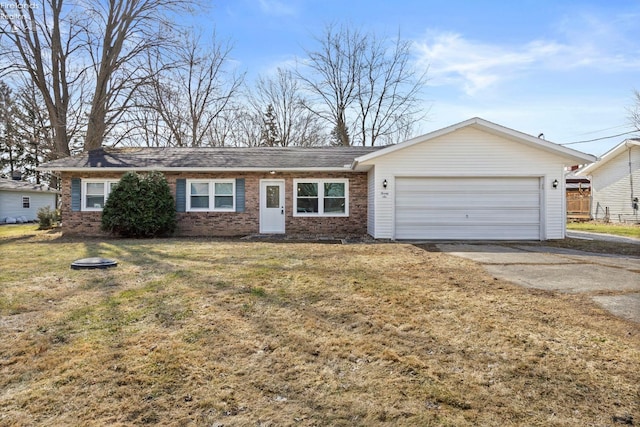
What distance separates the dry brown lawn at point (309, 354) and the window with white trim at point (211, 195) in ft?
24.1

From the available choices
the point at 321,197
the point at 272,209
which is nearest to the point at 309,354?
the point at 321,197

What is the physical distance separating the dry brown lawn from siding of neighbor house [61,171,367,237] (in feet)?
23.5

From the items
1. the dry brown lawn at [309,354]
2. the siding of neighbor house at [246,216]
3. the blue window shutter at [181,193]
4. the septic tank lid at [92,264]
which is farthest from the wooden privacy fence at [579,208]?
the septic tank lid at [92,264]

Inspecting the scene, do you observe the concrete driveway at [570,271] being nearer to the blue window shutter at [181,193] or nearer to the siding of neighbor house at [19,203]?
the blue window shutter at [181,193]

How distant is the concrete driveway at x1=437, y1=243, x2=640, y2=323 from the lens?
177 inches

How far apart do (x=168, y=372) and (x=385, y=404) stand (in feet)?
5.10

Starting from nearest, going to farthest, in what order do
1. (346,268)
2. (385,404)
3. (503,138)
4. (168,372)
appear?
(385,404)
(168,372)
(346,268)
(503,138)

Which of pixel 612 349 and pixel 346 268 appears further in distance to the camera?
pixel 346 268

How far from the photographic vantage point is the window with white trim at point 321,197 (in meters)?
12.7

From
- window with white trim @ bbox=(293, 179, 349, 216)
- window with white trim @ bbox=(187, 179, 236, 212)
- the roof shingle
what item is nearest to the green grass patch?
the roof shingle

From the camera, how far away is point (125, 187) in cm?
1140

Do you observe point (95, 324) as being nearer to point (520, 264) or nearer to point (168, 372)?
point (168, 372)

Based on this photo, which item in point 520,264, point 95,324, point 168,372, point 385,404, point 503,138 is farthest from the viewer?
point 503,138

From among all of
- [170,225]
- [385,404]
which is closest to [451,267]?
[385,404]
